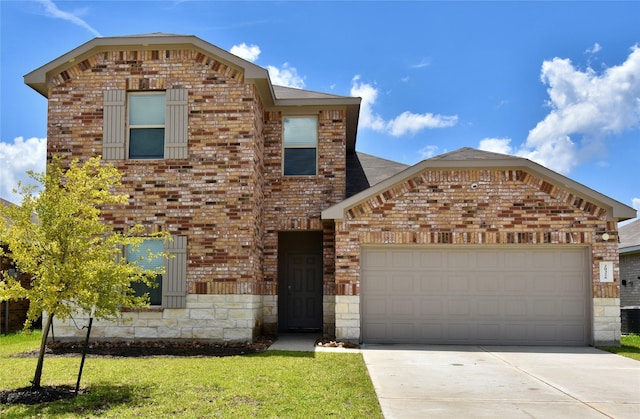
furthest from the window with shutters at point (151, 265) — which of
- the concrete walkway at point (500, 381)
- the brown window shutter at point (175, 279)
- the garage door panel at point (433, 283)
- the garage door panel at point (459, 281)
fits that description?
the garage door panel at point (459, 281)

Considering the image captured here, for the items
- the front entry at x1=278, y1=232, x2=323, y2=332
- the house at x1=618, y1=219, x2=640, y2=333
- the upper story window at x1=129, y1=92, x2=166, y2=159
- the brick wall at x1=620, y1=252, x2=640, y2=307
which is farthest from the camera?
the brick wall at x1=620, y1=252, x2=640, y2=307

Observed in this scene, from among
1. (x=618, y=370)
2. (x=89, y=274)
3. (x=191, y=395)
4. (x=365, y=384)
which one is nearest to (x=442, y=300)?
(x=618, y=370)

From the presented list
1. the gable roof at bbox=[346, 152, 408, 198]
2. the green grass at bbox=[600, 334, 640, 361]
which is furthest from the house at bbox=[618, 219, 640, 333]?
the gable roof at bbox=[346, 152, 408, 198]

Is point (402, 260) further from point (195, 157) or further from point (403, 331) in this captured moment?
point (195, 157)

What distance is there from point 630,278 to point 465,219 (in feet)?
29.8

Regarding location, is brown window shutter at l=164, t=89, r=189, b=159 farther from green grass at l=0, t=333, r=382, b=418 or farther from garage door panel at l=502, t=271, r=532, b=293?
garage door panel at l=502, t=271, r=532, b=293

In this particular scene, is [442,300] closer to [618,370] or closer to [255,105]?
[618,370]

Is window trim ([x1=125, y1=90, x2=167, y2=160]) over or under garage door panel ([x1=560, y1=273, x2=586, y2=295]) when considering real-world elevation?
over

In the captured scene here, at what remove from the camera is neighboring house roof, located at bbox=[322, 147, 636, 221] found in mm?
13047

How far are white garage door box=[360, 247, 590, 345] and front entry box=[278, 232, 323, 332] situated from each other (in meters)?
2.83

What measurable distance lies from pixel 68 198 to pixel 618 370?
884 centimetres

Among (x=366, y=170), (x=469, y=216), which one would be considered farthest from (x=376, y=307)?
(x=366, y=170)

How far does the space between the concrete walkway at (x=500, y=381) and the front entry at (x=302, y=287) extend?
3029mm

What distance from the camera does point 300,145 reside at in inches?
595
